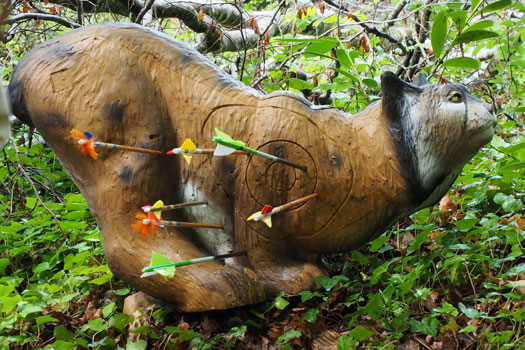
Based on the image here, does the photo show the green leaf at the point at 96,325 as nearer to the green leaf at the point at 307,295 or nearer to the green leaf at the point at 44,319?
the green leaf at the point at 44,319

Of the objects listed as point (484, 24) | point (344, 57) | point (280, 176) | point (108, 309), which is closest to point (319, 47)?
point (344, 57)

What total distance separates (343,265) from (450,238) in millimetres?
461

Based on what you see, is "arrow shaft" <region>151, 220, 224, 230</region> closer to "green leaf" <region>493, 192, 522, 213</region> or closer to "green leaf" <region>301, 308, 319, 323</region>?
"green leaf" <region>301, 308, 319, 323</region>

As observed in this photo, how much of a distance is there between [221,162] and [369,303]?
0.74 m

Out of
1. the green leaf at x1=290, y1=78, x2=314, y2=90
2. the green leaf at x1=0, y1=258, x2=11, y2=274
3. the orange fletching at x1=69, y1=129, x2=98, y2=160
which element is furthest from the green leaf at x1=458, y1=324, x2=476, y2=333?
the green leaf at x1=0, y1=258, x2=11, y2=274

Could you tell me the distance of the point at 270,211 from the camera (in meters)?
1.81

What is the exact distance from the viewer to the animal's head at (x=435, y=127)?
6.15 feet

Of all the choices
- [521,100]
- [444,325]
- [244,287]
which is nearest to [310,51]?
[244,287]

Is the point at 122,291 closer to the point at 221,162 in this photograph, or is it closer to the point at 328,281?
the point at 221,162

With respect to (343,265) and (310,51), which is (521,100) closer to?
(310,51)

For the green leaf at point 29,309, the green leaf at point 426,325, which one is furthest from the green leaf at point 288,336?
the green leaf at point 29,309

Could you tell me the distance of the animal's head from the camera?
1.88 m

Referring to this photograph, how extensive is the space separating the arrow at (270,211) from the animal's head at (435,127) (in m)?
0.39

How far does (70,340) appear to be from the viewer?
2088mm
